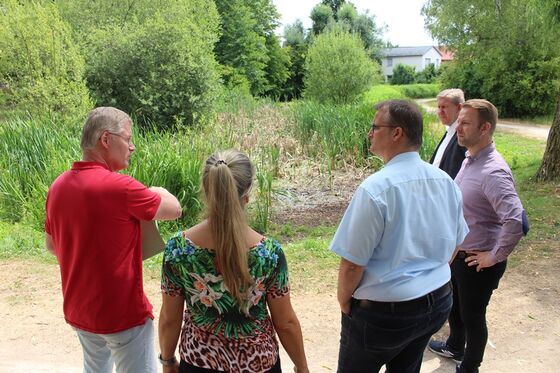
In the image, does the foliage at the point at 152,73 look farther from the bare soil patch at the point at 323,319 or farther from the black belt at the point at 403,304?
the black belt at the point at 403,304

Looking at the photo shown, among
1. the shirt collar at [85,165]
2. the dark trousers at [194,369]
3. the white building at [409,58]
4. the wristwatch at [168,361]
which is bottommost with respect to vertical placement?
the wristwatch at [168,361]

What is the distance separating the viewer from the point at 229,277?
1677 mm

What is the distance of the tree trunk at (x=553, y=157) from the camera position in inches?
314

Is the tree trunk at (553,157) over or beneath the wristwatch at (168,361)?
over

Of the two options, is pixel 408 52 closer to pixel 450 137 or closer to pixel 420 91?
pixel 420 91

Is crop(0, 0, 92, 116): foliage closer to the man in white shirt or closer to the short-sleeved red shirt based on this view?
the man in white shirt

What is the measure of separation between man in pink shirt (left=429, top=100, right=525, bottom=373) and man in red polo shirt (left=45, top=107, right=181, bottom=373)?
1591 millimetres

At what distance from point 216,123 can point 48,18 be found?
164 inches

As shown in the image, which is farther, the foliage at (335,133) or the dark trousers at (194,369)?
the foliage at (335,133)

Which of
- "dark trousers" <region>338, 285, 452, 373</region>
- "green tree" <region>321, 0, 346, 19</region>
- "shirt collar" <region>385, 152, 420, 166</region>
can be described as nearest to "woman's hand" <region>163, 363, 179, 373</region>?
"dark trousers" <region>338, 285, 452, 373</region>

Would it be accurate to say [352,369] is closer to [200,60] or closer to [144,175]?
[144,175]

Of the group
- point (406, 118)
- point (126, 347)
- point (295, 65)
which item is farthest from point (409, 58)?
point (126, 347)

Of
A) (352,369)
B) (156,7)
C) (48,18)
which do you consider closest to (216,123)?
(48,18)

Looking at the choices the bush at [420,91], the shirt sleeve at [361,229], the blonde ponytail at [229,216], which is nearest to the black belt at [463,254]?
the shirt sleeve at [361,229]
